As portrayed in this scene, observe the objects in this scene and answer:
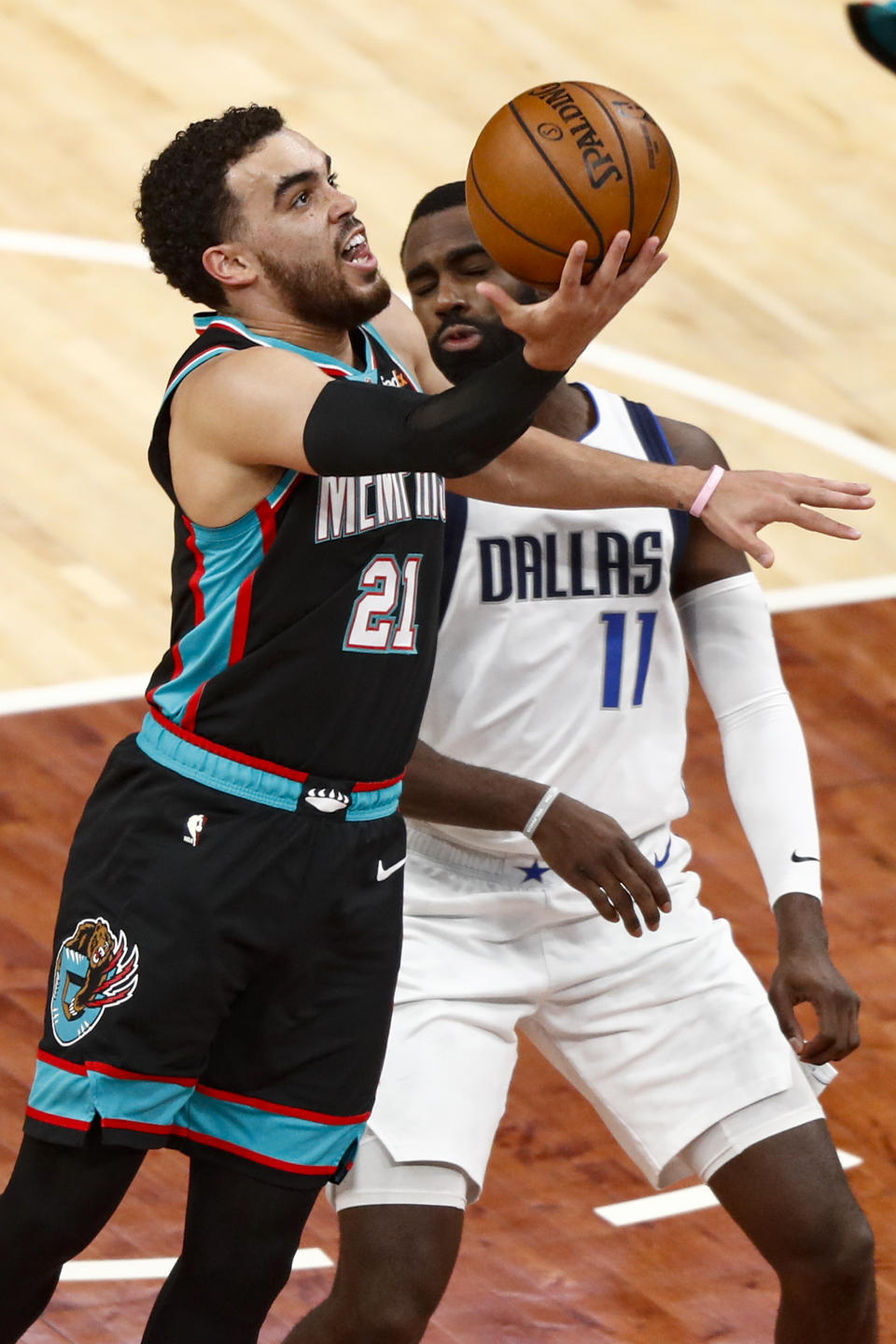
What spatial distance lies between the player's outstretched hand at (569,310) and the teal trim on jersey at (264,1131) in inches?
56.1

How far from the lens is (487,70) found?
11531 millimetres

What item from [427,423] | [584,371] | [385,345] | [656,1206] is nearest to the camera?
[427,423]

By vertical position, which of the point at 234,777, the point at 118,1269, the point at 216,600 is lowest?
the point at 118,1269

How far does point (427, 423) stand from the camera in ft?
11.8

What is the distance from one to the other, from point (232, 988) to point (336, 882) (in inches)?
9.9

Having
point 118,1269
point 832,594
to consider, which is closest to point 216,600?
point 118,1269

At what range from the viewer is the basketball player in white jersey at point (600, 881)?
4.38 meters

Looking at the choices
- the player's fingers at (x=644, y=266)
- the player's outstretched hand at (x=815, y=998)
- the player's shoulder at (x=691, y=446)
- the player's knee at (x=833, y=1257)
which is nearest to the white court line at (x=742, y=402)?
the player's shoulder at (x=691, y=446)

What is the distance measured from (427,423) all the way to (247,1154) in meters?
1.35

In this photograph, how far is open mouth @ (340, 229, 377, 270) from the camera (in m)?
4.09

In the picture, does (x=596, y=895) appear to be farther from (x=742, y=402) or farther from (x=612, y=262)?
(x=742, y=402)

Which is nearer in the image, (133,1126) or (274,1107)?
(133,1126)

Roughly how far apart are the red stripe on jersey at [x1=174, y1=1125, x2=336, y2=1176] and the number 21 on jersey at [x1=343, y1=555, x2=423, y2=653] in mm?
897

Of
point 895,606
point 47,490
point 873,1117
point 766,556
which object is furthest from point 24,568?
point 766,556
